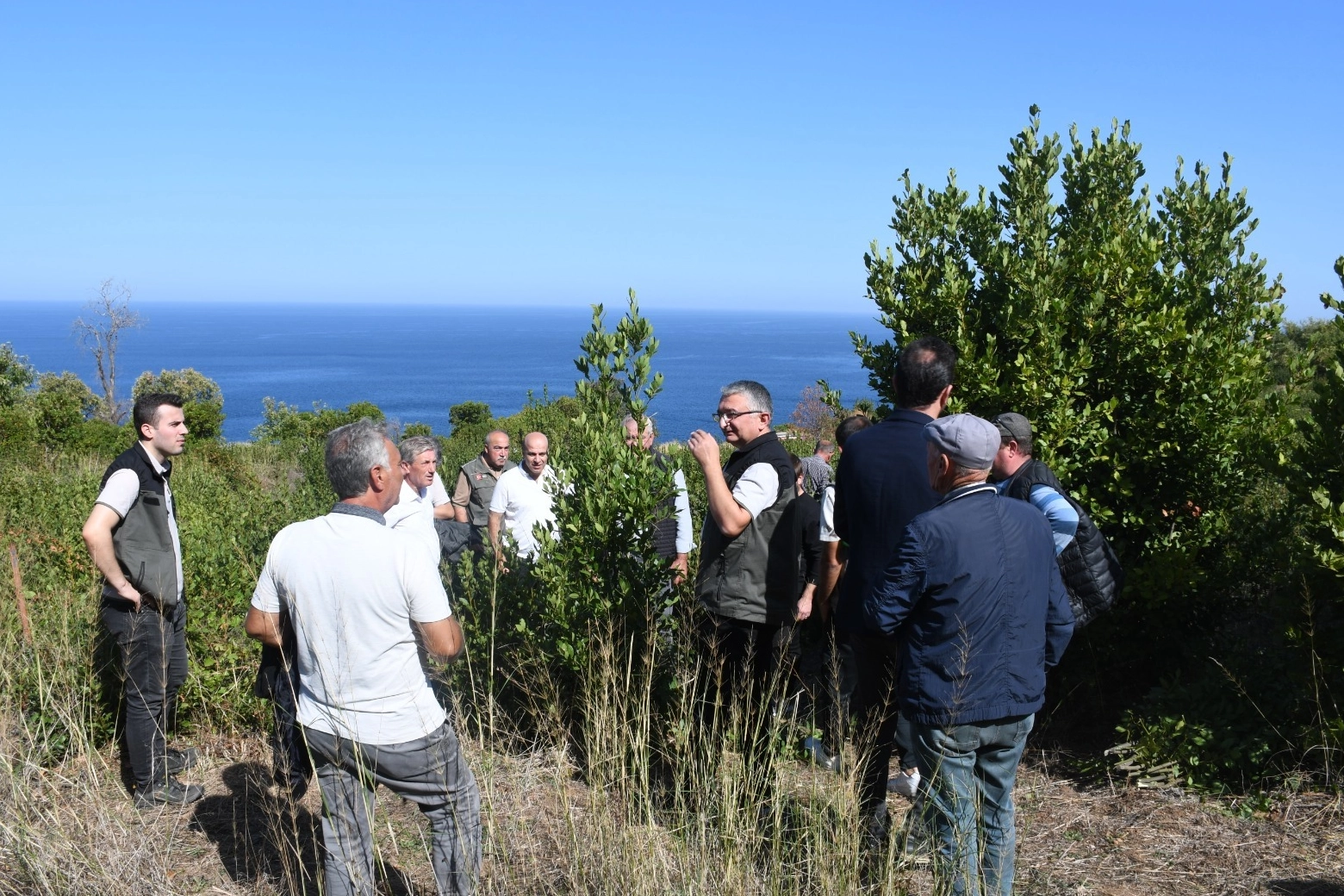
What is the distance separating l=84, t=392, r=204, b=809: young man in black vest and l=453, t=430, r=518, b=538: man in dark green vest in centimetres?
298

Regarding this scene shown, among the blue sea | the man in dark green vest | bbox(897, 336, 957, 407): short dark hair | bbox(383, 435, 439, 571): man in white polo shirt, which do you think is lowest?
the blue sea

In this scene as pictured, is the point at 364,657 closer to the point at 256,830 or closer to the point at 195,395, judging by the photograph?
the point at 256,830

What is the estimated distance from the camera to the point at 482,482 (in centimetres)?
775

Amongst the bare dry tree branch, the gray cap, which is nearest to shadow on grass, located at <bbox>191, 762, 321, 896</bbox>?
the gray cap

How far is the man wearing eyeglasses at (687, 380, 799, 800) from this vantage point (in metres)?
4.28

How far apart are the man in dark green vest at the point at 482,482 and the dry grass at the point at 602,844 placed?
3075mm

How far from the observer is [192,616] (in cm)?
570

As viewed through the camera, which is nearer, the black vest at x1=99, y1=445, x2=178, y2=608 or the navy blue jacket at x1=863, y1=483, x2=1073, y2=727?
the navy blue jacket at x1=863, y1=483, x2=1073, y2=727

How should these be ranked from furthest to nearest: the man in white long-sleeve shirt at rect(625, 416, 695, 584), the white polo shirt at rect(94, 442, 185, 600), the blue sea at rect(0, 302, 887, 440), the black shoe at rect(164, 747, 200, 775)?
the blue sea at rect(0, 302, 887, 440)
the black shoe at rect(164, 747, 200, 775)
the man in white long-sleeve shirt at rect(625, 416, 695, 584)
the white polo shirt at rect(94, 442, 185, 600)

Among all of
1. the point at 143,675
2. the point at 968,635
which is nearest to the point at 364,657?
the point at 968,635

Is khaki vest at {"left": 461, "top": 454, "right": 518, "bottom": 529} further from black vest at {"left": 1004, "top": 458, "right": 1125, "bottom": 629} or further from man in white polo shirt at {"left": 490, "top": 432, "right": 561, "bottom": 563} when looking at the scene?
black vest at {"left": 1004, "top": 458, "right": 1125, "bottom": 629}

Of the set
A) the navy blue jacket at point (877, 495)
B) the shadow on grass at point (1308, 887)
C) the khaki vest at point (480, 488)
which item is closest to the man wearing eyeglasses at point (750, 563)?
the navy blue jacket at point (877, 495)

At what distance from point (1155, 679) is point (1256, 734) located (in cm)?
105

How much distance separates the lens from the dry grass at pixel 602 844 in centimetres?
329
